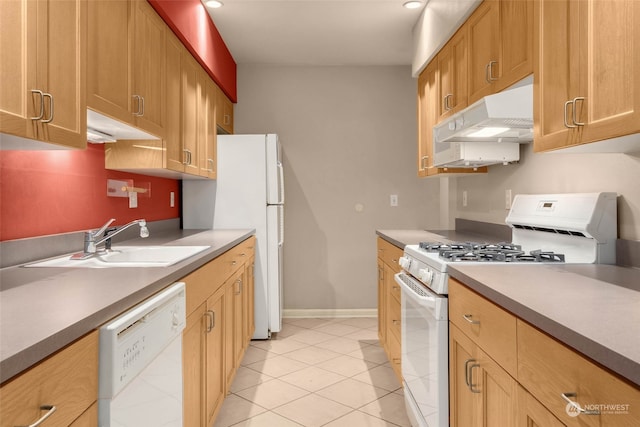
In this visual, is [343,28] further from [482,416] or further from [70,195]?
[482,416]

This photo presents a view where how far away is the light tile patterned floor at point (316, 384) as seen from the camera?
2.36 meters

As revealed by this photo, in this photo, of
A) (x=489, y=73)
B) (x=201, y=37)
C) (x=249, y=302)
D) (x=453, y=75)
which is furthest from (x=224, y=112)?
(x=489, y=73)

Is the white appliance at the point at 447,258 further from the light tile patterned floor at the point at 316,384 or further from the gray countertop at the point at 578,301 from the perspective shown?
the light tile patterned floor at the point at 316,384

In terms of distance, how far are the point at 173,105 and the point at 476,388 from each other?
6.98 feet

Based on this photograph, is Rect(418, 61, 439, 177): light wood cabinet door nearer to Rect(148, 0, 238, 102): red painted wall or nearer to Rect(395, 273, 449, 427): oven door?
Rect(395, 273, 449, 427): oven door

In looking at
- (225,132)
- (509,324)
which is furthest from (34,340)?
(225,132)

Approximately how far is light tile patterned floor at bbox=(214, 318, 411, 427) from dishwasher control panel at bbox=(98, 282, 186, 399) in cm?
117

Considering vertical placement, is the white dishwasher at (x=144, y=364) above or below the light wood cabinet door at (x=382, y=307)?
above

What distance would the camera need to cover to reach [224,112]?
3.85 metres

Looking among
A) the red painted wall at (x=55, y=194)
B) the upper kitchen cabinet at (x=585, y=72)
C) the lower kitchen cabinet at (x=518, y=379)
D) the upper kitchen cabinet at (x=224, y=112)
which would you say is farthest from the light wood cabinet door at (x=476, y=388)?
the upper kitchen cabinet at (x=224, y=112)

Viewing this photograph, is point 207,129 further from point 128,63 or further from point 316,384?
point 316,384

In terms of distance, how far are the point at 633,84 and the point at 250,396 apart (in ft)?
7.87

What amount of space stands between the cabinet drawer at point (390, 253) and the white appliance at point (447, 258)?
0.43m

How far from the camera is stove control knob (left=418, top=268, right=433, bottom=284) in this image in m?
1.75
